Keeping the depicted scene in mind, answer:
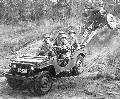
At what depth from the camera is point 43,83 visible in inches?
357

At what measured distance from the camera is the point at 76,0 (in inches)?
962

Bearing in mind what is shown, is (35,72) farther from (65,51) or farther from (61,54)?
(65,51)

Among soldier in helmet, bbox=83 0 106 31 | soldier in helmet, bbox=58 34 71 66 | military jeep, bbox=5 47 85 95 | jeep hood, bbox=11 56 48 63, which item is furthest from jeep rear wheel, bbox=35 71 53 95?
soldier in helmet, bbox=83 0 106 31

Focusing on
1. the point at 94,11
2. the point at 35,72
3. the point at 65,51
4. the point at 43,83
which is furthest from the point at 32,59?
the point at 94,11

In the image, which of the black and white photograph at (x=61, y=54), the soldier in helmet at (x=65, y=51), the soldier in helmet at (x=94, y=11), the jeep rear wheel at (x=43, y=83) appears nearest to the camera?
the jeep rear wheel at (x=43, y=83)

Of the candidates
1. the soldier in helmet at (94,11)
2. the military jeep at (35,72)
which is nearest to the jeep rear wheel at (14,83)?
the military jeep at (35,72)

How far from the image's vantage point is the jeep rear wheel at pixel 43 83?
8.88 m

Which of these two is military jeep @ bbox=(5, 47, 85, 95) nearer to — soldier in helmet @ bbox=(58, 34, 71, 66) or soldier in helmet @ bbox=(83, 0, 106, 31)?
soldier in helmet @ bbox=(58, 34, 71, 66)

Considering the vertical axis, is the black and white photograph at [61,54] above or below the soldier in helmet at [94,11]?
below

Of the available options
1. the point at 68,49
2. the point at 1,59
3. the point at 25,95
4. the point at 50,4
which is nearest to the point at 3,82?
the point at 25,95

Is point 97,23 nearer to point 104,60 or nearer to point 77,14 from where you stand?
point 104,60

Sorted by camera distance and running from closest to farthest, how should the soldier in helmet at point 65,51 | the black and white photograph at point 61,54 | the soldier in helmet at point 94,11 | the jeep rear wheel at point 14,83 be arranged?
1. the black and white photograph at point 61,54
2. the jeep rear wheel at point 14,83
3. the soldier in helmet at point 65,51
4. the soldier in helmet at point 94,11

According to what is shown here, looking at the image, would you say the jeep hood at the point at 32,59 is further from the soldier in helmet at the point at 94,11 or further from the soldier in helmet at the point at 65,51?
the soldier in helmet at the point at 94,11

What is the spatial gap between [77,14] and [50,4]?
130 inches
